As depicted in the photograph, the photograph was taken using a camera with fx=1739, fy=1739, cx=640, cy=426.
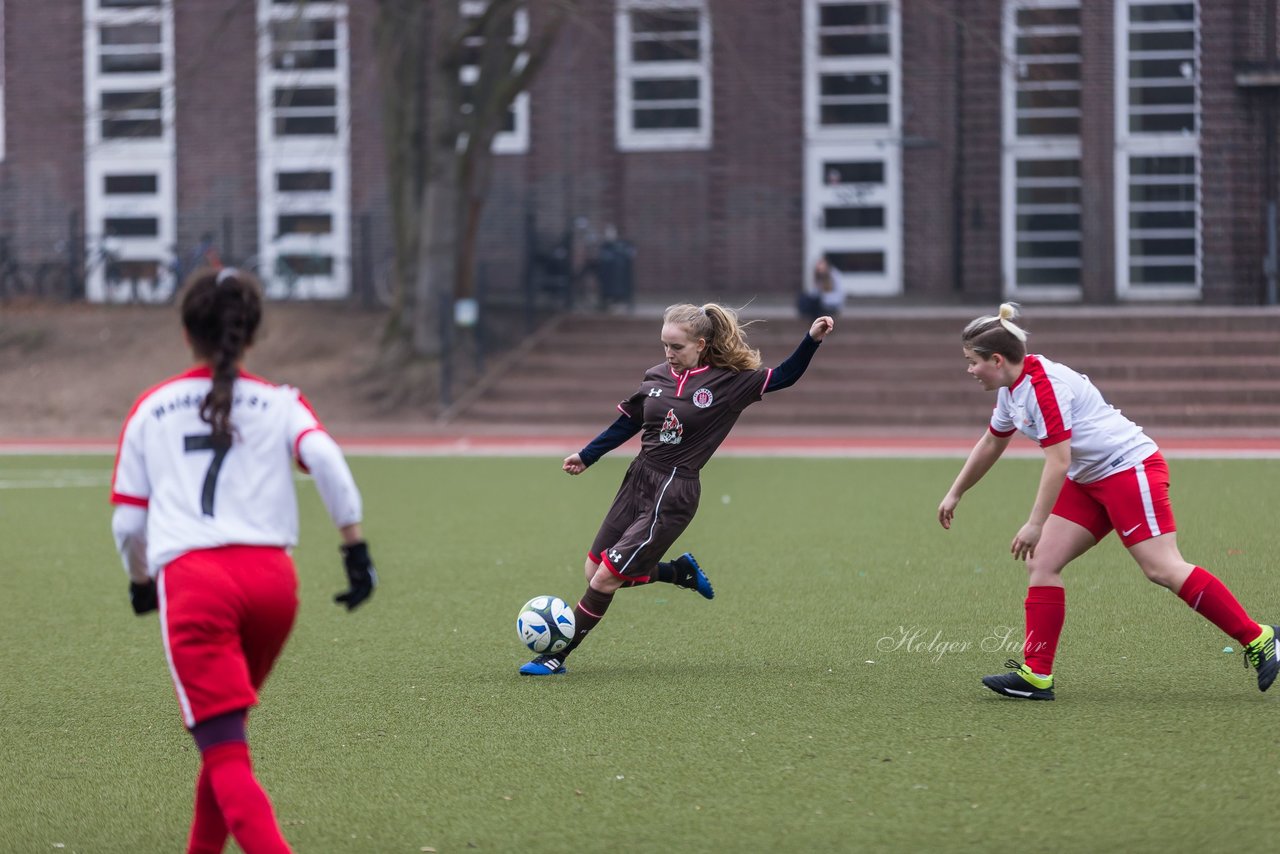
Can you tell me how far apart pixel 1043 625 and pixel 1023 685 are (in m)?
0.25

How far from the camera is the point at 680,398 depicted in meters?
7.29

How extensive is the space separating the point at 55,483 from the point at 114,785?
1155 centimetres

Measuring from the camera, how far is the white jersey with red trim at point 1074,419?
20.7 ft

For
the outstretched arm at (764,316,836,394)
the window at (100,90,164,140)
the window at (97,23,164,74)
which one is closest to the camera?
the outstretched arm at (764,316,836,394)

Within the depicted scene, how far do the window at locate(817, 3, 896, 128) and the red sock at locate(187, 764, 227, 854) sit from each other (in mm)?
26106

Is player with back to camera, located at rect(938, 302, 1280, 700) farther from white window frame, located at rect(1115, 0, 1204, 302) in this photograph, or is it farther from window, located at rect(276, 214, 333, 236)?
window, located at rect(276, 214, 333, 236)

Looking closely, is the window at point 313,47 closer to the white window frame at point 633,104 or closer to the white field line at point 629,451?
the white window frame at point 633,104

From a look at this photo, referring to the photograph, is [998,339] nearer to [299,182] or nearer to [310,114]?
[299,182]

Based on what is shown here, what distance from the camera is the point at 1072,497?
260 inches

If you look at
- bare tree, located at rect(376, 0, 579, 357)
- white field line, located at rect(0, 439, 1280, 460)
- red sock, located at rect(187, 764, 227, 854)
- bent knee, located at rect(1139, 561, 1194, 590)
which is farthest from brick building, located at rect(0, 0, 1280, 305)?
red sock, located at rect(187, 764, 227, 854)

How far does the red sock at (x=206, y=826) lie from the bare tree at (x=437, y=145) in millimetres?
19854

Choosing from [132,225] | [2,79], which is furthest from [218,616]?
[2,79]

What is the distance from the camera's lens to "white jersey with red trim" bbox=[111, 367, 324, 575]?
420 centimetres

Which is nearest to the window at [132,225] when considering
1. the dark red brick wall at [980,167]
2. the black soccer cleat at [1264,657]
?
the dark red brick wall at [980,167]
